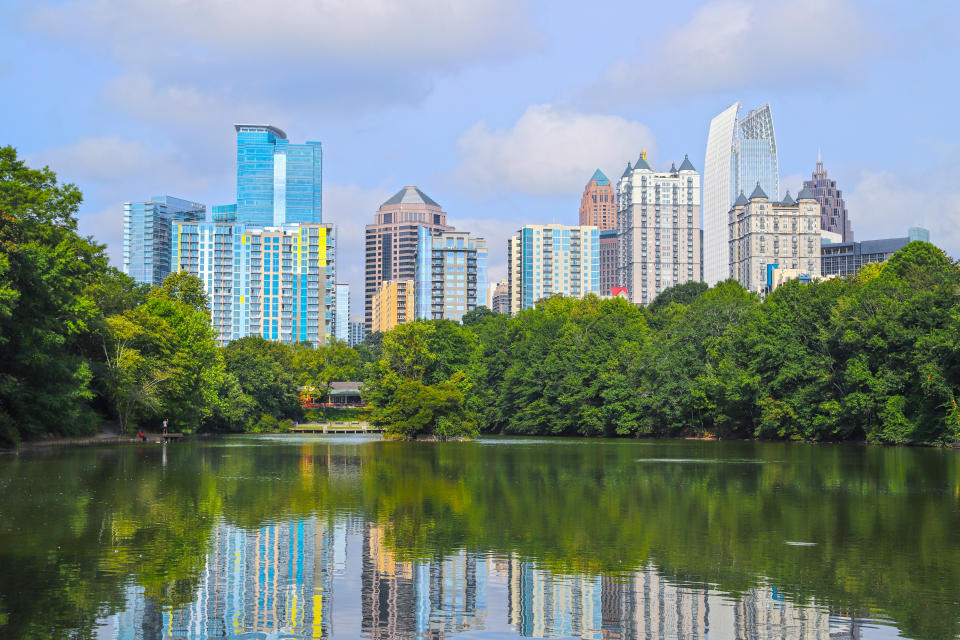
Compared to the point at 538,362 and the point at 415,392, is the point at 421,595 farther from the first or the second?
the point at 538,362

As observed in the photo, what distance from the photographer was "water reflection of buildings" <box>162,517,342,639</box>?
442 inches

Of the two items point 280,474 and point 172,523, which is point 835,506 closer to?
point 172,523

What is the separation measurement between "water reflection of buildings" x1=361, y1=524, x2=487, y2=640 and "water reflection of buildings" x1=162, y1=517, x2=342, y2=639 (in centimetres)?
61

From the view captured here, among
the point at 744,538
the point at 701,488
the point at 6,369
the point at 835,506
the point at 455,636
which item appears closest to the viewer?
the point at 455,636

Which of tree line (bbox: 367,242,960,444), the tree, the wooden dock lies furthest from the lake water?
the wooden dock

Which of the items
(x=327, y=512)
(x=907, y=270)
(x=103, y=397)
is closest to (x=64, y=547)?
(x=327, y=512)

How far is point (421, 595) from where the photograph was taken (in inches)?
511

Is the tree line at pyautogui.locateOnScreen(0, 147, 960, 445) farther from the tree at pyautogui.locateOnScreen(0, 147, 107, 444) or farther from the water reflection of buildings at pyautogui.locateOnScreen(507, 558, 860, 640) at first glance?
the water reflection of buildings at pyautogui.locateOnScreen(507, 558, 860, 640)

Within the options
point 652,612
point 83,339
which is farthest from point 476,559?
point 83,339

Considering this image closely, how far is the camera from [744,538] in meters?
18.3

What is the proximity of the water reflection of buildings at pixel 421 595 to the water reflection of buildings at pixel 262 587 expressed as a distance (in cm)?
61

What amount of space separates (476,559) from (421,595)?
294 centimetres

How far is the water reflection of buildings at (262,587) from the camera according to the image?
36.8 feet

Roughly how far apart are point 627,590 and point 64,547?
9.64 meters
